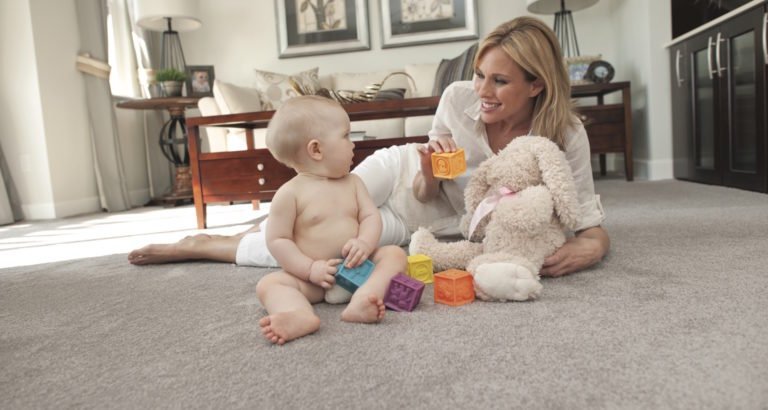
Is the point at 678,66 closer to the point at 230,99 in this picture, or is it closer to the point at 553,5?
the point at 553,5

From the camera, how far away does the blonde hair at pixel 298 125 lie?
1034 millimetres

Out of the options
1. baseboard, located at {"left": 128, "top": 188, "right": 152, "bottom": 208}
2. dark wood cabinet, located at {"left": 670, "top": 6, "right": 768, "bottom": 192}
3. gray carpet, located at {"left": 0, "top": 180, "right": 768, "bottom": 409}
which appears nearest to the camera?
gray carpet, located at {"left": 0, "top": 180, "right": 768, "bottom": 409}

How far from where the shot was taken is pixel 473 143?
1410 mm

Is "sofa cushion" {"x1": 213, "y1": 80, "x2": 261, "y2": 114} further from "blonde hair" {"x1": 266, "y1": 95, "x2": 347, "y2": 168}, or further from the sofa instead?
"blonde hair" {"x1": 266, "y1": 95, "x2": 347, "y2": 168}

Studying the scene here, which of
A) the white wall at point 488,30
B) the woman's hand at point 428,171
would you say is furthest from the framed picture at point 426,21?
the woman's hand at point 428,171

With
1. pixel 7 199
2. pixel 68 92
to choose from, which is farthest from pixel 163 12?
pixel 7 199

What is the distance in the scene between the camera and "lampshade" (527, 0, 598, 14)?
3.71 m

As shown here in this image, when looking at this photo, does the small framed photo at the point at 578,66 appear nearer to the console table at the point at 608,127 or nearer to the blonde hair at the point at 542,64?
the console table at the point at 608,127

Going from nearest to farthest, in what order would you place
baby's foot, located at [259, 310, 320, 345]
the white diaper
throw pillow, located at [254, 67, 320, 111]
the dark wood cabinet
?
baby's foot, located at [259, 310, 320, 345] → the white diaper → the dark wood cabinet → throw pillow, located at [254, 67, 320, 111]

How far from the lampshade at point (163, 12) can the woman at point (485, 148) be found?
108 inches

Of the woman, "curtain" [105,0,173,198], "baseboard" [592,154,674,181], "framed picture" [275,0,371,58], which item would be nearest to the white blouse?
the woman

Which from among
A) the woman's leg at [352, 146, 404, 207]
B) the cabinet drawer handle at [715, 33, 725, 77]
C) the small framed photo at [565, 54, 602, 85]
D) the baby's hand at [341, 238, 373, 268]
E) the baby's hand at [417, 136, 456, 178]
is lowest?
the baby's hand at [341, 238, 373, 268]

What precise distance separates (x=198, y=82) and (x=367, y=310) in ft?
11.6

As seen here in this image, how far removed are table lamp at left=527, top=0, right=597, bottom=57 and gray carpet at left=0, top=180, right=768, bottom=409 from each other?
2.77m
